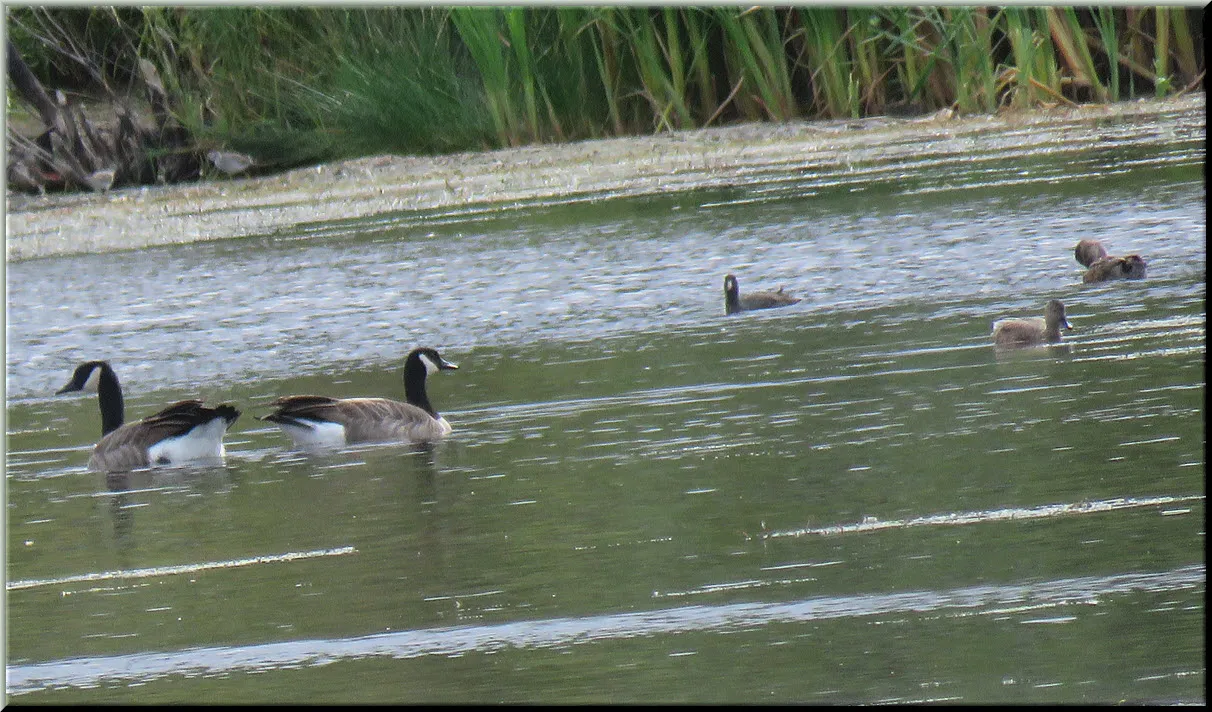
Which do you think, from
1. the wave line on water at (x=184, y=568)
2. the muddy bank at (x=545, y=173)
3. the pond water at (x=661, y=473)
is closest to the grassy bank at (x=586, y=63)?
the muddy bank at (x=545, y=173)

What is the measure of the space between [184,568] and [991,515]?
207 cm

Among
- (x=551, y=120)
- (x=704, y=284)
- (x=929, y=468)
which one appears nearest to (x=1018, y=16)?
(x=704, y=284)

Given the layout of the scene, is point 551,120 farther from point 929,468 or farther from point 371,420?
point 929,468

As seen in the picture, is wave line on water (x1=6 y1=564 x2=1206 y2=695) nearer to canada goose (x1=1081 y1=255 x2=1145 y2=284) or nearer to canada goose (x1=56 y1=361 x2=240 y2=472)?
canada goose (x1=56 y1=361 x2=240 y2=472)

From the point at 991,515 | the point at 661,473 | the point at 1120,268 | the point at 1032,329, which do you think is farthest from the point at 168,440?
the point at 1120,268

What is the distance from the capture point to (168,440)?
7480 mm

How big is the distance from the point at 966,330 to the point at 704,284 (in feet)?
7.26

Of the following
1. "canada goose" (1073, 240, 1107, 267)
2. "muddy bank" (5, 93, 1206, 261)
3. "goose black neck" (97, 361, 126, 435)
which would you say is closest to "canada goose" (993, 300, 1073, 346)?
"canada goose" (1073, 240, 1107, 267)

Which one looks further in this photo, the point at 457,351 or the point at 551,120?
the point at 551,120

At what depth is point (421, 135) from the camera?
12.1 m

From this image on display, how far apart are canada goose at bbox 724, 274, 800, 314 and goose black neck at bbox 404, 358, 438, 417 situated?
1.71 meters

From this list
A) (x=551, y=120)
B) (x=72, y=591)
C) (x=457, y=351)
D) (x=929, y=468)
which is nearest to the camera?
(x=72, y=591)

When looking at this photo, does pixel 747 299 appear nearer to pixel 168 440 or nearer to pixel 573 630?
pixel 168 440

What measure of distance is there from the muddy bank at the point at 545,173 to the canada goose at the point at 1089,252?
251cm
